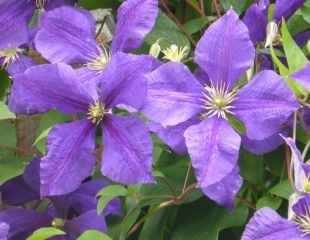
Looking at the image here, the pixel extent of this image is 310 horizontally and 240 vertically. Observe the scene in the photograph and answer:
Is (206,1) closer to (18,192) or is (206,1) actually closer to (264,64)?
(264,64)

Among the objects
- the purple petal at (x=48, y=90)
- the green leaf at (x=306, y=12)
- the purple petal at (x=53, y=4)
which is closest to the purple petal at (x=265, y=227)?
the purple petal at (x=48, y=90)

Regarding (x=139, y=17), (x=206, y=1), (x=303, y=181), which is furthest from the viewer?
(x=206, y=1)

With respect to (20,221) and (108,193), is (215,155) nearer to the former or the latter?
(108,193)

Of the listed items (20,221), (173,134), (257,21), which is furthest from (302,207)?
(20,221)

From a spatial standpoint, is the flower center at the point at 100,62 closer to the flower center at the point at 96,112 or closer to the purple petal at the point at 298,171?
the flower center at the point at 96,112

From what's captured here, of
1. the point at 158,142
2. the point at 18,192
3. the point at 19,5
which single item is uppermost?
the point at 19,5

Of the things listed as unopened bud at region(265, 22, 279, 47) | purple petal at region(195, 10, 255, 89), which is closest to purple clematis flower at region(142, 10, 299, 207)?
purple petal at region(195, 10, 255, 89)

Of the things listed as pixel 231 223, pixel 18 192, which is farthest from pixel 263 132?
pixel 18 192
